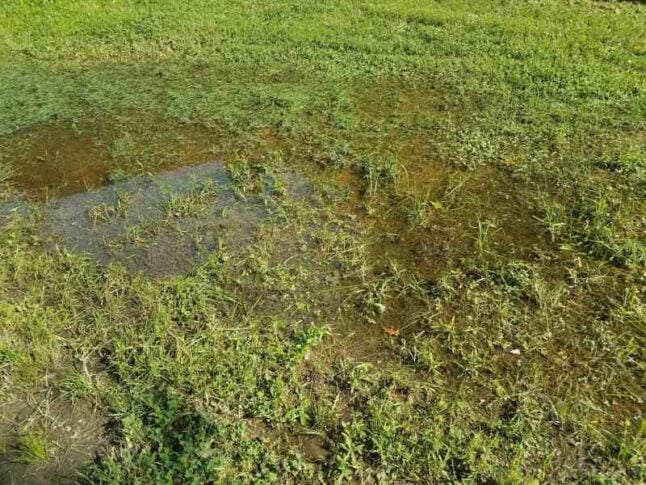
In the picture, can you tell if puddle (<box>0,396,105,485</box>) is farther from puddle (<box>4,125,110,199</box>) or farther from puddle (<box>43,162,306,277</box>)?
puddle (<box>4,125,110,199</box>)

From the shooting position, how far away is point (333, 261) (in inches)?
118

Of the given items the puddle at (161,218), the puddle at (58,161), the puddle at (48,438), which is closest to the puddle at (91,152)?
the puddle at (58,161)

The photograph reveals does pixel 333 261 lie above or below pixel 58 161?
above

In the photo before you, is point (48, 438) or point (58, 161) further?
point (58, 161)

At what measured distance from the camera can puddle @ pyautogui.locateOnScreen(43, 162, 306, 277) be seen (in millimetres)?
3139

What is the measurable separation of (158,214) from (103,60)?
9.10ft

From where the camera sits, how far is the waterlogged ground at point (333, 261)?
7.15 ft

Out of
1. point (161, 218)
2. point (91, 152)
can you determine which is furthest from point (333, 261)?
point (91, 152)

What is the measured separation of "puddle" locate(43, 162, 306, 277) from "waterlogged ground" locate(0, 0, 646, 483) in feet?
0.06

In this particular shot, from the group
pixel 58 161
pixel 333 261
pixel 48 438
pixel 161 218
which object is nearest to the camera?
pixel 48 438

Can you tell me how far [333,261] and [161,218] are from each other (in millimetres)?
1112

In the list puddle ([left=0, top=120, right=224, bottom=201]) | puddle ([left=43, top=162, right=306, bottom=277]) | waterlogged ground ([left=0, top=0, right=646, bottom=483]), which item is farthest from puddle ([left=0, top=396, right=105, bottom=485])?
puddle ([left=0, top=120, right=224, bottom=201])

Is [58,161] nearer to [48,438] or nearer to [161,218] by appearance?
[161,218]

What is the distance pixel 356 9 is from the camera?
5.97 m
